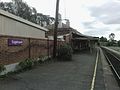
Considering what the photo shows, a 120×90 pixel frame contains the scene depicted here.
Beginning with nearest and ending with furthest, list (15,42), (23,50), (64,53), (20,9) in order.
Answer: (15,42) → (23,50) → (64,53) → (20,9)

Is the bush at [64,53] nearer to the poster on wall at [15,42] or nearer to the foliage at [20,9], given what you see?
the poster on wall at [15,42]

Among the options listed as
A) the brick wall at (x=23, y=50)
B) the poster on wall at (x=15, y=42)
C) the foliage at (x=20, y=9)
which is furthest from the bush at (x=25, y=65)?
the foliage at (x=20, y=9)

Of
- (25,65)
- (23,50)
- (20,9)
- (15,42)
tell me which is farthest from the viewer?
(20,9)

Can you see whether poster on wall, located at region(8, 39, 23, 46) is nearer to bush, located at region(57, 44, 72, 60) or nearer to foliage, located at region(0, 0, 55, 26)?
bush, located at region(57, 44, 72, 60)

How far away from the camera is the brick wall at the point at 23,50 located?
13.5 m

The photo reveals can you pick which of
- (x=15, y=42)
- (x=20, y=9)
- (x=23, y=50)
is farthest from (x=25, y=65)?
(x=20, y=9)

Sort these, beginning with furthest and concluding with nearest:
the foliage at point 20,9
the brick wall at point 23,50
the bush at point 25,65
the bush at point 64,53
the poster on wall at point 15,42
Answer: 1. the foliage at point 20,9
2. the bush at point 64,53
3. the bush at point 25,65
4. the poster on wall at point 15,42
5. the brick wall at point 23,50

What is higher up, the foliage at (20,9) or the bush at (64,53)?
the foliage at (20,9)

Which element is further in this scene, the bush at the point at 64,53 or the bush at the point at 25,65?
the bush at the point at 64,53

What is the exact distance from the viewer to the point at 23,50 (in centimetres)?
1667

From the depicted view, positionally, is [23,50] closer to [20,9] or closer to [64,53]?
[64,53]

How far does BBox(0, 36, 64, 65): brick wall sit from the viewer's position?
44.2 feet

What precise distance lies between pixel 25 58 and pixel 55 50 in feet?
30.9

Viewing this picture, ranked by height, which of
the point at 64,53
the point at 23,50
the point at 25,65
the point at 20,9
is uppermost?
the point at 20,9
